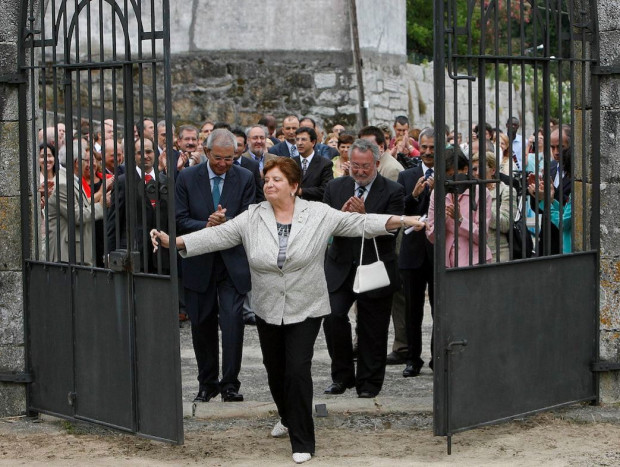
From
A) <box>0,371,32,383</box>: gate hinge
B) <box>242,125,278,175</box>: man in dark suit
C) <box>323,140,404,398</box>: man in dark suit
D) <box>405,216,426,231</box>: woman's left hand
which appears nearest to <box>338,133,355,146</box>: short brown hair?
<box>242,125,278,175</box>: man in dark suit

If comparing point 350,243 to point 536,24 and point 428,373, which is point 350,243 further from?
point 536,24

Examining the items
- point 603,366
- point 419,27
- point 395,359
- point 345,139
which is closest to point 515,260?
point 603,366

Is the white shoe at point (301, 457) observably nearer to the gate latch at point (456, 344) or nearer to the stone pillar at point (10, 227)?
the gate latch at point (456, 344)

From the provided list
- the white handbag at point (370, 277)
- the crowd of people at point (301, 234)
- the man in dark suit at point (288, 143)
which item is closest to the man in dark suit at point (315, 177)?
the crowd of people at point (301, 234)

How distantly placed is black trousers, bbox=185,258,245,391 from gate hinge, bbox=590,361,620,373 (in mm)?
2322

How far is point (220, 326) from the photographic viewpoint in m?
8.34

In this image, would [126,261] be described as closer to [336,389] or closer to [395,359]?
[336,389]

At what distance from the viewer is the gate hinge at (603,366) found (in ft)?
25.6

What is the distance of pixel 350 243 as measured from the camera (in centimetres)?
853

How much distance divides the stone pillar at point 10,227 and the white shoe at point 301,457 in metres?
2.04

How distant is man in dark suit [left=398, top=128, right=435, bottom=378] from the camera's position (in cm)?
916

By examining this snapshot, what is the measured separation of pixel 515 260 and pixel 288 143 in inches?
253

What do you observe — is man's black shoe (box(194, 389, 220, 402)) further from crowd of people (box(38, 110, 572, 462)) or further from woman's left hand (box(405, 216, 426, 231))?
woman's left hand (box(405, 216, 426, 231))

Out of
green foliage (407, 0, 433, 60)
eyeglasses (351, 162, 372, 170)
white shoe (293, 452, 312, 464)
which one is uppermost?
green foliage (407, 0, 433, 60)
